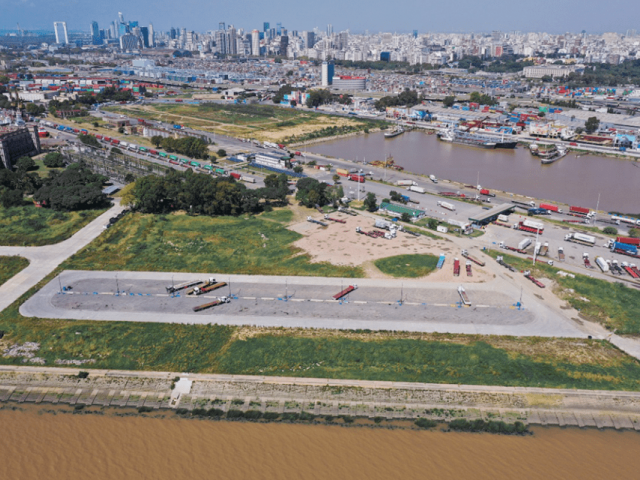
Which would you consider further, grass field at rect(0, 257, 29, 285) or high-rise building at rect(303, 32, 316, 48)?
high-rise building at rect(303, 32, 316, 48)

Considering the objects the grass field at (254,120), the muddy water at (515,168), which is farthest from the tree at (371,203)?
the grass field at (254,120)

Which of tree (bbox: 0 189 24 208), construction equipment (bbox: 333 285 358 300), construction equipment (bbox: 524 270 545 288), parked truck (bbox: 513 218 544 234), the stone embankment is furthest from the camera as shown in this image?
tree (bbox: 0 189 24 208)

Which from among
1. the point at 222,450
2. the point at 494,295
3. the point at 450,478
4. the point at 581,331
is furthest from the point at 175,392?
the point at 581,331

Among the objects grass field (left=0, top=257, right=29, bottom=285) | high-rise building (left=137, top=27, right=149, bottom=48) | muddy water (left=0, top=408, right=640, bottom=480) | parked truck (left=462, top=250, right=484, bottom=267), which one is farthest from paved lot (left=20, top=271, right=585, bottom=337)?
high-rise building (left=137, top=27, right=149, bottom=48)

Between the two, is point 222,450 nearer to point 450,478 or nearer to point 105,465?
point 105,465

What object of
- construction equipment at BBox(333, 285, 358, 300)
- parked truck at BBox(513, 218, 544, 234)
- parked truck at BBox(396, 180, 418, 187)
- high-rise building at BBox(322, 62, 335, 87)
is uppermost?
high-rise building at BBox(322, 62, 335, 87)

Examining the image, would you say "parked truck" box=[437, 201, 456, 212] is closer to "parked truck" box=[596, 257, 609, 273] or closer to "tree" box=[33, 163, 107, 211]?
"parked truck" box=[596, 257, 609, 273]

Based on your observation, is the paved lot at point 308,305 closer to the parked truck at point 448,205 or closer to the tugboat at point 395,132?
the parked truck at point 448,205

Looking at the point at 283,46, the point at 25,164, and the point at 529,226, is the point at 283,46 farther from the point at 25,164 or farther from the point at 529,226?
the point at 529,226
